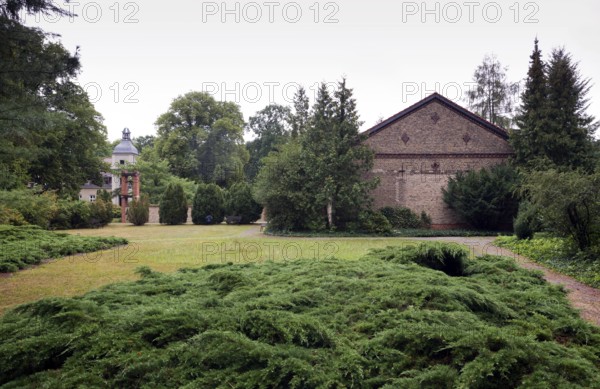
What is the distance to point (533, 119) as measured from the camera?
66.2 feet

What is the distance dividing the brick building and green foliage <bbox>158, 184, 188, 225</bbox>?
13.3m

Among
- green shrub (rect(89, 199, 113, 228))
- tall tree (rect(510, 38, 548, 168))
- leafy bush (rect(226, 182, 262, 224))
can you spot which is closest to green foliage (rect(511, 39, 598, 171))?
tall tree (rect(510, 38, 548, 168))

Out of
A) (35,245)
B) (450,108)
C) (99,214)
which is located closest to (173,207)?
(99,214)

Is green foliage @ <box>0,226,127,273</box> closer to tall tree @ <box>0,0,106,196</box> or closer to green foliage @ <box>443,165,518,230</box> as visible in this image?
tall tree @ <box>0,0,106,196</box>

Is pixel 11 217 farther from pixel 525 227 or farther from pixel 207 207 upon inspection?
pixel 525 227

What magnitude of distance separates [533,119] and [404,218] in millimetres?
8284

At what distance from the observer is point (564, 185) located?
30.2ft

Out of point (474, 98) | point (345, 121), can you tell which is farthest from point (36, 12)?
point (474, 98)

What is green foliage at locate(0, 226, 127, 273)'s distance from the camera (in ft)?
30.9

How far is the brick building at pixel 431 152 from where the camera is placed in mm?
21688

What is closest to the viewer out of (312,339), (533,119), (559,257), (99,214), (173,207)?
(312,339)

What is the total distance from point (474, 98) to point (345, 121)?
17693 millimetres

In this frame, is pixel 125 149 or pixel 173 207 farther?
pixel 125 149

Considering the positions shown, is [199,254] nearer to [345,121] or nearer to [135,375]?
[135,375]
